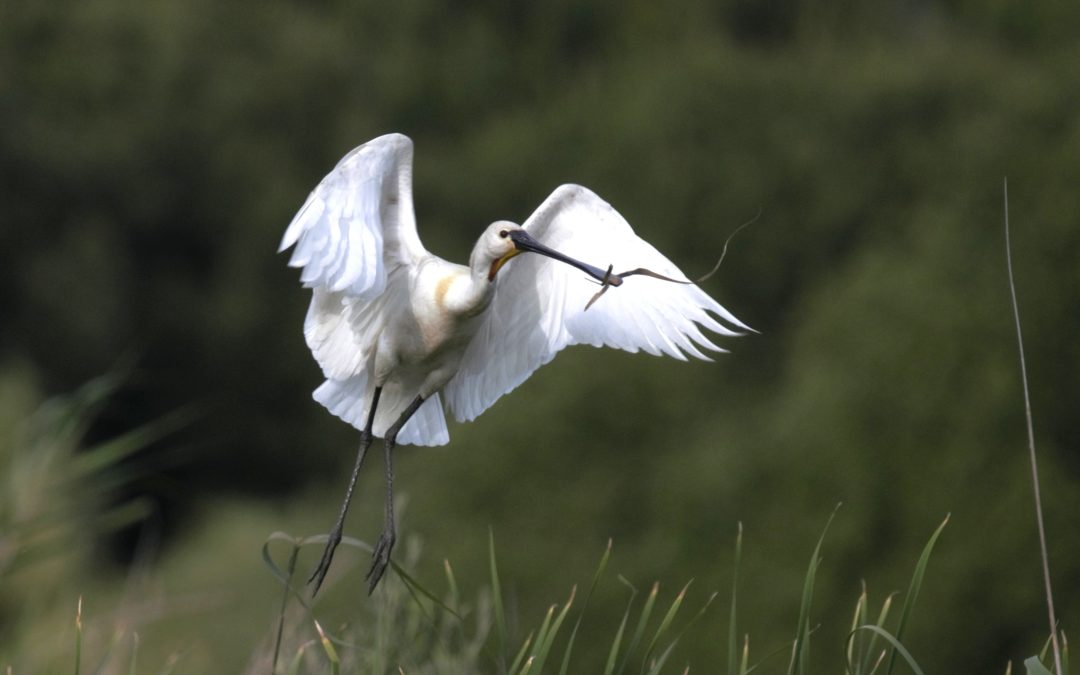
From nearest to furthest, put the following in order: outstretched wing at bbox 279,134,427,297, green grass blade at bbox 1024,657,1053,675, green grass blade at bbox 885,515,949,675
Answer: green grass blade at bbox 1024,657,1053,675
green grass blade at bbox 885,515,949,675
outstretched wing at bbox 279,134,427,297

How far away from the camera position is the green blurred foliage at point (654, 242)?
835 inches

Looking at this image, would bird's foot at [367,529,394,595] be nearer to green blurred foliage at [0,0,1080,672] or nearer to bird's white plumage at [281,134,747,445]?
bird's white plumage at [281,134,747,445]

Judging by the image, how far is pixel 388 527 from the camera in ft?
16.7

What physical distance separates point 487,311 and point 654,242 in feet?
85.6

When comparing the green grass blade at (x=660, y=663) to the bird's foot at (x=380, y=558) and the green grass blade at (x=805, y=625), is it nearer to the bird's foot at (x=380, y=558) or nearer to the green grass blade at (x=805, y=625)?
the green grass blade at (x=805, y=625)

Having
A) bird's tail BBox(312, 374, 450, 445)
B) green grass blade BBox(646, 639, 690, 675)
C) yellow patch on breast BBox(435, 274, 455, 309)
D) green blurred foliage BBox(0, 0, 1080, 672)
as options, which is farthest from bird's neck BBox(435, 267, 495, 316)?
green blurred foliage BBox(0, 0, 1080, 672)

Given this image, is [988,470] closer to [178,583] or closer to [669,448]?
[669,448]

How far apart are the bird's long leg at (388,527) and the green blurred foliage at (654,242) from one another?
6.11m

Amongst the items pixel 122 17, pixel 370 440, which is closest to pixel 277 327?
pixel 122 17

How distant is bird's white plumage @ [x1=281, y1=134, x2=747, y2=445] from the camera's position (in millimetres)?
5184

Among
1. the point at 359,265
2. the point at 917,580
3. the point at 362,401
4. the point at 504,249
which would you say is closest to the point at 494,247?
the point at 504,249

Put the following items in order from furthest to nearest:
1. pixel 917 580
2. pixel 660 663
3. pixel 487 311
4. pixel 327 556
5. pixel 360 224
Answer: pixel 487 311, pixel 327 556, pixel 360 224, pixel 660 663, pixel 917 580

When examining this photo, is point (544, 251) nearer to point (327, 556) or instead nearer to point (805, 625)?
point (327, 556)

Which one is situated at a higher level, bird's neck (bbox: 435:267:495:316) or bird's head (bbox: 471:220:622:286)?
bird's head (bbox: 471:220:622:286)
